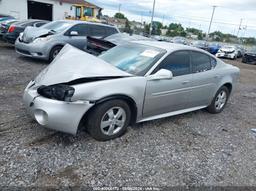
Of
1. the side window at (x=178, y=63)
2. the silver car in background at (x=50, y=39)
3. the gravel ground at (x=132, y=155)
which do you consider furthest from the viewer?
the silver car in background at (x=50, y=39)

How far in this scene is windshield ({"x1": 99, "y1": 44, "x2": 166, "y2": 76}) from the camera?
11.8 feet

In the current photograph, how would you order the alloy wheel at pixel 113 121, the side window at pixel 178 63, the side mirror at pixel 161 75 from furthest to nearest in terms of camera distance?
the side window at pixel 178 63, the side mirror at pixel 161 75, the alloy wheel at pixel 113 121

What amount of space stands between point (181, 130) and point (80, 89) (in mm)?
2068

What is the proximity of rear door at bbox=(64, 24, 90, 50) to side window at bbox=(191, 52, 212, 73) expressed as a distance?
529cm

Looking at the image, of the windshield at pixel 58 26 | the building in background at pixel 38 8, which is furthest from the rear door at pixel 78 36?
the building in background at pixel 38 8

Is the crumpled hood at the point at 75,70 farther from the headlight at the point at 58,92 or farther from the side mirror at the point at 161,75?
the side mirror at the point at 161,75

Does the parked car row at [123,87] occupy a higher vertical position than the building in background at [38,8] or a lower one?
lower

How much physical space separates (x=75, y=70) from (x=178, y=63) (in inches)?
71.5

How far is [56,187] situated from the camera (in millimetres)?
2410

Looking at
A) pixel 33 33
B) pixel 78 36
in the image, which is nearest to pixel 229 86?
pixel 78 36

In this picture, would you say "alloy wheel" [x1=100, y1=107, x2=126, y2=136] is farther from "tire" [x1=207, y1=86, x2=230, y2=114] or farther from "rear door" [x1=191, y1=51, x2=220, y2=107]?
"tire" [x1=207, y1=86, x2=230, y2=114]

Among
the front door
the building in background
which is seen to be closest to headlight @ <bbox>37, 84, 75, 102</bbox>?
the front door

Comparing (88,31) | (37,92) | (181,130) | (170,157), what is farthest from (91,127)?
(88,31)

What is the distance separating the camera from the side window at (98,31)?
9.16 m
